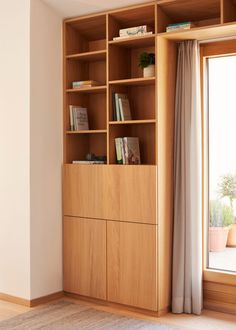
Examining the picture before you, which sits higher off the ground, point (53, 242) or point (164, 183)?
point (164, 183)

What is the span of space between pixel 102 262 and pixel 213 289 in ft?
3.14

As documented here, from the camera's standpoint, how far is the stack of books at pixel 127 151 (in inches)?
170

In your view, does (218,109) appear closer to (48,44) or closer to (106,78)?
(106,78)

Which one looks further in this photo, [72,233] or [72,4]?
[72,233]

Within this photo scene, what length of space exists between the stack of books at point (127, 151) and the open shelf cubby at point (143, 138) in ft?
0.18

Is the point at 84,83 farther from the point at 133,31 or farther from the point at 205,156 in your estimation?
the point at 205,156

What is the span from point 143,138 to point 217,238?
1.07 meters

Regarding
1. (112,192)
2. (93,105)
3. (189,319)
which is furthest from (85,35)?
(189,319)

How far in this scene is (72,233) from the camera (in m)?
4.65

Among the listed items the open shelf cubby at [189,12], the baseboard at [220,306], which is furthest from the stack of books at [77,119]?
the baseboard at [220,306]

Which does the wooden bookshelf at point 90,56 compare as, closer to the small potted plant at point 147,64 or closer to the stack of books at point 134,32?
the stack of books at point 134,32

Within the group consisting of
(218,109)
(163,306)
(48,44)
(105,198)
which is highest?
(48,44)

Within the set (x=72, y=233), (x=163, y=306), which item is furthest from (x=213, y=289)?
(x=72, y=233)

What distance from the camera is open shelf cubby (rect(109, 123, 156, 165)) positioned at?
4.43 metres
